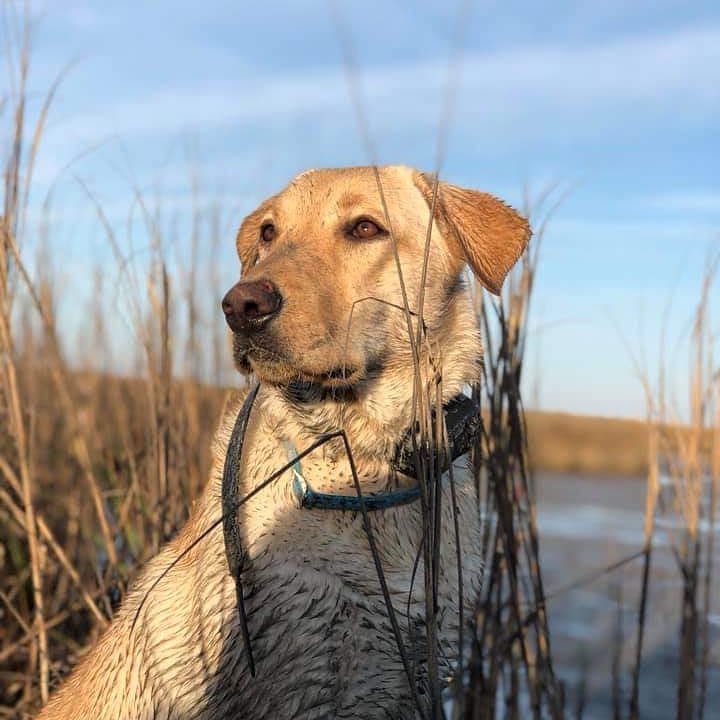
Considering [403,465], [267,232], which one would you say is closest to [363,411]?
[403,465]

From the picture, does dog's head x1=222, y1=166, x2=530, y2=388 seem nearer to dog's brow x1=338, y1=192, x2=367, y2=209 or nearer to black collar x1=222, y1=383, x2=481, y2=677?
dog's brow x1=338, y1=192, x2=367, y2=209

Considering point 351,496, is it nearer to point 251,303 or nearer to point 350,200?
point 251,303

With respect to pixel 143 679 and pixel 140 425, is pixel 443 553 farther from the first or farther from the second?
pixel 140 425

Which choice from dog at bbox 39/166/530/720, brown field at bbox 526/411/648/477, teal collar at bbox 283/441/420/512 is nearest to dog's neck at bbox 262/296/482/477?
dog at bbox 39/166/530/720

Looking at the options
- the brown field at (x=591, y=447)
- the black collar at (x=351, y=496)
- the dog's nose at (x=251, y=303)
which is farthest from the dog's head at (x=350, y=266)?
the brown field at (x=591, y=447)

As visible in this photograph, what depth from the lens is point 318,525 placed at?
7.70 feet

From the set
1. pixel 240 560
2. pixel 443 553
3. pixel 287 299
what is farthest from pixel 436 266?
pixel 240 560

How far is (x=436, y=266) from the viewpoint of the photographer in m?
2.84

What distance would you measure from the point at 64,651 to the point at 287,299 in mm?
2516

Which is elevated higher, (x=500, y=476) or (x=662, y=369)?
(x=662, y=369)

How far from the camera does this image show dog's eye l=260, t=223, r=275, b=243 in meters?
2.96

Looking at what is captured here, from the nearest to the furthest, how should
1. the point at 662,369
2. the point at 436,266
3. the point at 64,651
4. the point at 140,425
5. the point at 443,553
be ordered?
the point at 443,553 < the point at 436,266 < the point at 662,369 < the point at 64,651 < the point at 140,425

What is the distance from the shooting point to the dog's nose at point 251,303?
2246 mm

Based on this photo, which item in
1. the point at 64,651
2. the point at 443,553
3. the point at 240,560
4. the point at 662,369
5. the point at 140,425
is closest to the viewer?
the point at 240,560
